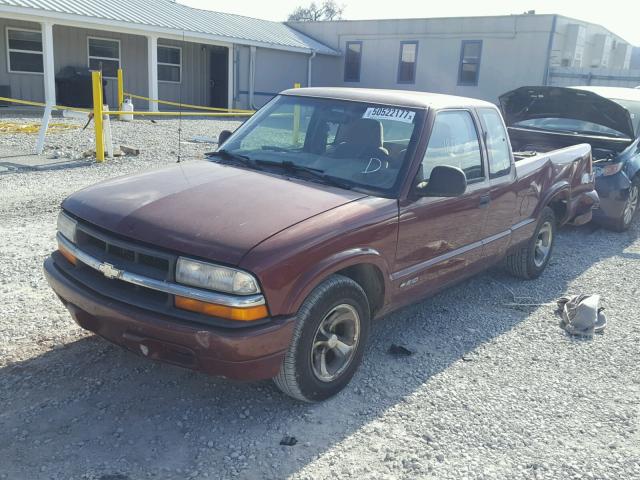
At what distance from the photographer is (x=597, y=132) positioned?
27.3 feet

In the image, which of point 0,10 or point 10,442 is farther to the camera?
point 0,10

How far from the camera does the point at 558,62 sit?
22.6m

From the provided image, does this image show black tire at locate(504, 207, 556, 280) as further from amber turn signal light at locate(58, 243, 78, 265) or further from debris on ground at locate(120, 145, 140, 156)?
debris on ground at locate(120, 145, 140, 156)

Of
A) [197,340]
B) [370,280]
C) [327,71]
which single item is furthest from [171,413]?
[327,71]

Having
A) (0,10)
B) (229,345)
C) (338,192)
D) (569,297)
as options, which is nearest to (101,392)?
(229,345)

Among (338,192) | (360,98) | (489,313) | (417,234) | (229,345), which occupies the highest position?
(360,98)

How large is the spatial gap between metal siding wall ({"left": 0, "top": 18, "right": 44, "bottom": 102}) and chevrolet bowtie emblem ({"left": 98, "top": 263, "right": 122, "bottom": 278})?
18278 millimetres

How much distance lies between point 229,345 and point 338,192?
4.12 ft

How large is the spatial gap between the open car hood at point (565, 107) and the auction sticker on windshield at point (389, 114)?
4.84 metres

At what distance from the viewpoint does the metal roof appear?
16.6m

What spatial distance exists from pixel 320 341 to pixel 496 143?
8.19ft

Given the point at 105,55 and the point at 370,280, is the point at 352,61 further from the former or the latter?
the point at 370,280

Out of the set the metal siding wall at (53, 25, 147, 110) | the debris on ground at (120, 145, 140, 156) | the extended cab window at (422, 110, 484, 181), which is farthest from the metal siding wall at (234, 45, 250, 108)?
the extended cab window at (422, 110, 484, 181)

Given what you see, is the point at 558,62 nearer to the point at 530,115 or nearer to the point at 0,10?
the point at 530,115
